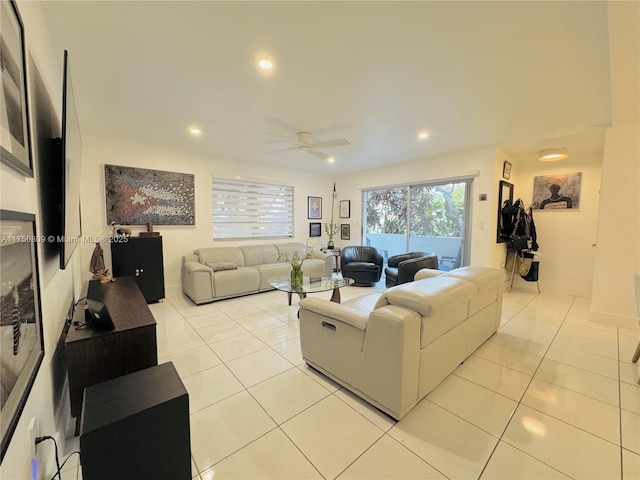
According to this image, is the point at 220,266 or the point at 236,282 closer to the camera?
the point at 236,282

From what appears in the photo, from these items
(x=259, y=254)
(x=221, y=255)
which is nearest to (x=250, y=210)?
→ (x=259, y=254)

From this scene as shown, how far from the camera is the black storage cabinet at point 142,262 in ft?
12.3

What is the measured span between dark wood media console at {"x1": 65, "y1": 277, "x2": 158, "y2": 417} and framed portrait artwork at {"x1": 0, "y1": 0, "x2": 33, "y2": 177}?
41.1 inches

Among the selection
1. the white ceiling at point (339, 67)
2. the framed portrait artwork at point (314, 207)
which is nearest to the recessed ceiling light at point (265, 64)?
the white ceiling at point (339, 67)

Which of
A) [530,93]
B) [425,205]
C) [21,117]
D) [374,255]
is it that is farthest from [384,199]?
[21,117]

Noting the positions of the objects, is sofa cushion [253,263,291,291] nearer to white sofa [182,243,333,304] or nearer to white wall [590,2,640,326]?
white sofa [182,243,333,304]

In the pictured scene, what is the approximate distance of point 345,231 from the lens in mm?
6691

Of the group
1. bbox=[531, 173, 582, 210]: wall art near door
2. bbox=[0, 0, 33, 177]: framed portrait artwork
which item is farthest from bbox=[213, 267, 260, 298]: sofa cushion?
bbox=[531, 173, 582, 210]: wall art near door

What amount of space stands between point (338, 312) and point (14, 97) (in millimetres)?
1894

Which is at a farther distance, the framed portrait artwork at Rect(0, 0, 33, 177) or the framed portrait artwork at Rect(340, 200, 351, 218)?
the framed portrait artwork at Rect(340, 200, 351, 218)

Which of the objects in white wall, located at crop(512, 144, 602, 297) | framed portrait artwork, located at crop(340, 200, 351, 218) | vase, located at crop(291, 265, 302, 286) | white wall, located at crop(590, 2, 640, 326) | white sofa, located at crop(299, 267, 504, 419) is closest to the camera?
white sofa, located at crop(299, 267, 504, 419)

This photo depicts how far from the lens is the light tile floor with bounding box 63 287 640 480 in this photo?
1424 mm

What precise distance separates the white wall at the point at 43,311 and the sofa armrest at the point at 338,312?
1.53 metres

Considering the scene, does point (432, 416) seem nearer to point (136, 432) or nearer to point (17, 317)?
point (136, 432)
